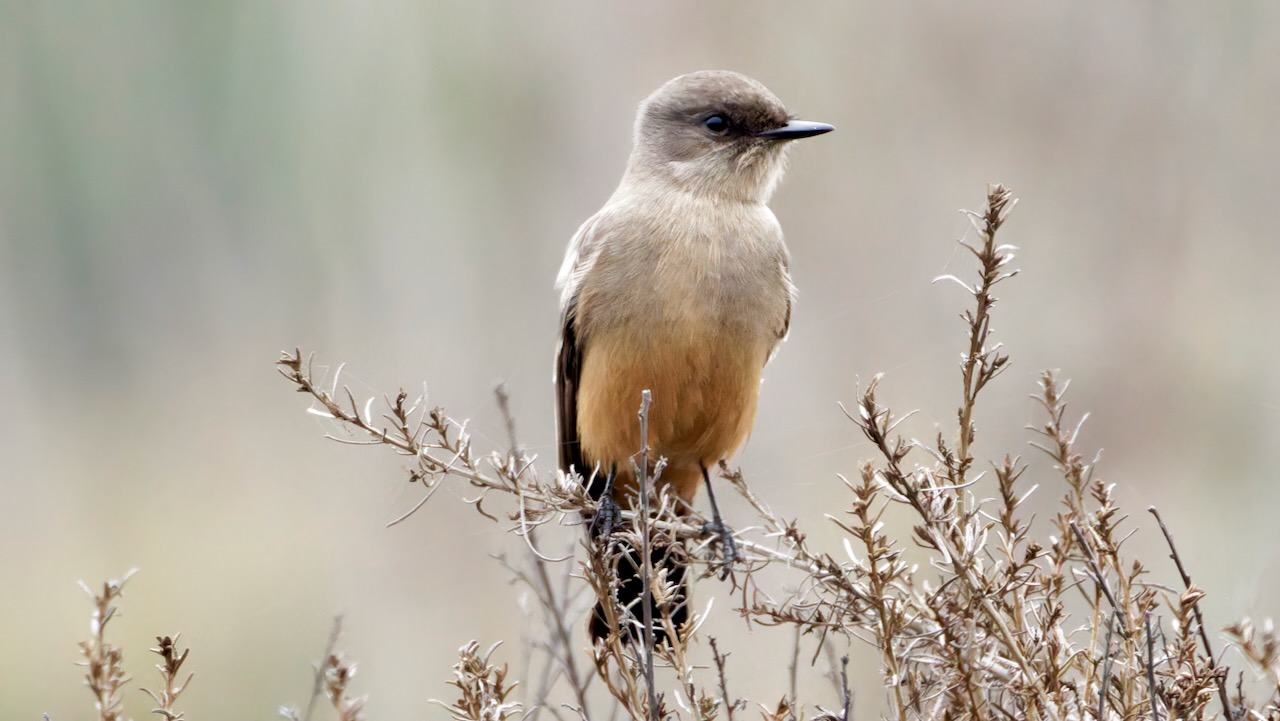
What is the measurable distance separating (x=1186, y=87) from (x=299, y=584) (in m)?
6.29

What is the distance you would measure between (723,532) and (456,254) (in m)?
6.22

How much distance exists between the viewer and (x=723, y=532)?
3.32m

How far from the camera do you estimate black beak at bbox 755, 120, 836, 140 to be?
13.5 ft

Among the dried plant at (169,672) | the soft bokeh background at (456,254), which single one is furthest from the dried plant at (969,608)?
the soft bokeh background at (456,254)

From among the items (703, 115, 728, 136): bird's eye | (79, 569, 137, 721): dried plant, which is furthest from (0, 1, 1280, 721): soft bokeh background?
(79, 569, 137, 721): dried plant

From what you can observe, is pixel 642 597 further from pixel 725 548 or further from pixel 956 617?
pixel 725 548

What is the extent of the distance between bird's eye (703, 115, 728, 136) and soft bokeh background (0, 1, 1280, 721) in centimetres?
153

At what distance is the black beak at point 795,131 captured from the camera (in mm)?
4117

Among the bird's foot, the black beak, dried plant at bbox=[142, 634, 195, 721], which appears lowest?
dried plant at bbox=[142, 634, 195, 721]

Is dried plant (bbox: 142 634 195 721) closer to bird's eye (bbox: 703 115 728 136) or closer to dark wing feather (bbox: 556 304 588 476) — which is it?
dark wing feather (bbox: 556 304 588 476)

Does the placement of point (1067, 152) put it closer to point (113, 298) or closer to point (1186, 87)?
point (1186, 87)

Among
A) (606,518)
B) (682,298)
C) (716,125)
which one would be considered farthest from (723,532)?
(716,125)

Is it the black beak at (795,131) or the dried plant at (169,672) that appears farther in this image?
the black beak at (795,131)

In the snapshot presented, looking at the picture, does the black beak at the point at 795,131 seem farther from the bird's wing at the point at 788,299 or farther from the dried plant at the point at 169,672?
the dried plant at the point at 169,672
